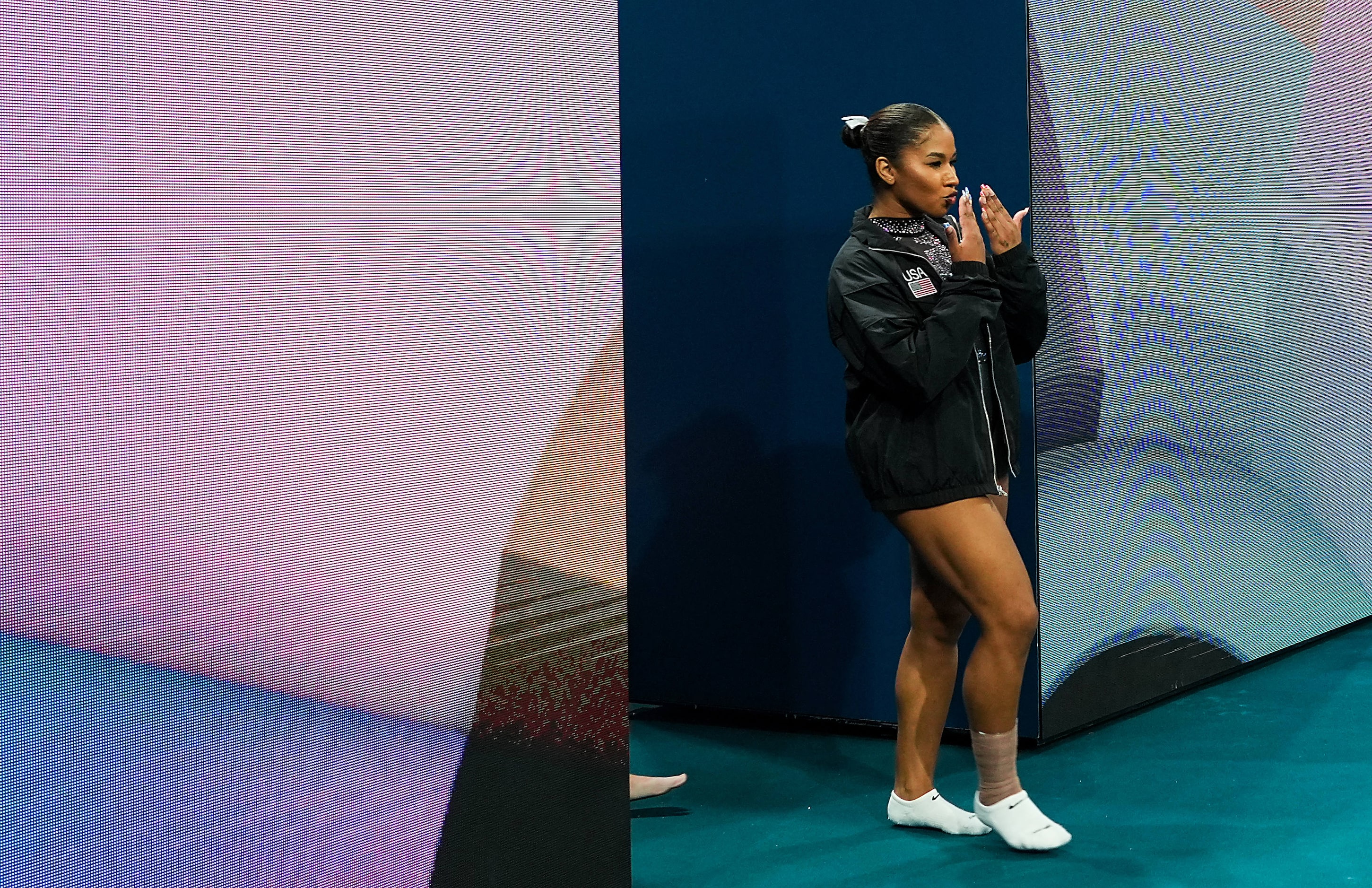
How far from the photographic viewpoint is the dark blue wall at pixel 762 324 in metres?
4.33

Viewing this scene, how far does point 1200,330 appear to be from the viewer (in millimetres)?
4941

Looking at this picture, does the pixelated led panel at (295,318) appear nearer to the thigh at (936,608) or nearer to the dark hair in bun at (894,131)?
the dark hair in bun at (894,131)

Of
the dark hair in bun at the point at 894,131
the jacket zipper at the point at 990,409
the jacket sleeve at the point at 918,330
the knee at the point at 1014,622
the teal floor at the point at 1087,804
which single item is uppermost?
the dark hair in bun at the point at 894,131

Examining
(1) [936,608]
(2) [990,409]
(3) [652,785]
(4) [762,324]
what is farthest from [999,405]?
(4) [762,324]

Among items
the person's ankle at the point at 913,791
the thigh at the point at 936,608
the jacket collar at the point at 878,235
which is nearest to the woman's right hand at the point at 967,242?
the jacket collar at the point at 878,235

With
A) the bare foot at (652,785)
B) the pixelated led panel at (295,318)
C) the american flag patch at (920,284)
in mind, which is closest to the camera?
the pixelated led panel at (295,318)

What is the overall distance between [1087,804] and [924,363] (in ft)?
4.16

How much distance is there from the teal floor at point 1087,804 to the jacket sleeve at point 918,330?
3.34 ft

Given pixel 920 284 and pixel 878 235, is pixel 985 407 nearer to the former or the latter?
pixel 920 284

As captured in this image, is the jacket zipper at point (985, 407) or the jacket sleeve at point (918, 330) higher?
the jacket sleeve at point (918, 330)

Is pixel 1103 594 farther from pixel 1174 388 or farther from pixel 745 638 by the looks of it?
pixel 745 638

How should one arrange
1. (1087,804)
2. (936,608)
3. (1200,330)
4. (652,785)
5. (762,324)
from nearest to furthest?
(936,608)
(1087,804)
(652,785)
(762,324)
(1200,330)

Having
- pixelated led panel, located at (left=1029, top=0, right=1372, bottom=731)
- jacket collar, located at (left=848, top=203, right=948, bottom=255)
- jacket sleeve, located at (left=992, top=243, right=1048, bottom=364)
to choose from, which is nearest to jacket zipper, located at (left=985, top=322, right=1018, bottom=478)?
jacket sleeve, located at (left=992, top=243, right=1048, bottom=364)

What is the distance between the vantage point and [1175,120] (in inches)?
188
